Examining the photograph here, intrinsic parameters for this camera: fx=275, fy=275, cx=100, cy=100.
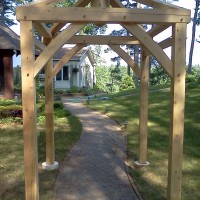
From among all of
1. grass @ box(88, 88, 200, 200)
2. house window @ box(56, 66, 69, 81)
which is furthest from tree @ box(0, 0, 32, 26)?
grass @ box(88, 88, 200, 200)

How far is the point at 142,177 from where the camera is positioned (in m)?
6.34

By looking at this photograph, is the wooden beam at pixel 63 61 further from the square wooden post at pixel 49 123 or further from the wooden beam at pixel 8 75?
the wooden beam at pixel 8 75

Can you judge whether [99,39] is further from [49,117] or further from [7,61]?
[7,61]

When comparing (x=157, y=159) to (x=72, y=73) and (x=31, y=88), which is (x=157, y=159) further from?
(x=72, y=73)

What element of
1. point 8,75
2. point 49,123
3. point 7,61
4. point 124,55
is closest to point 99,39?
point 124,55

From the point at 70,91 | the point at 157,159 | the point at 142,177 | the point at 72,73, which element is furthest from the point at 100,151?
the point at 72,73

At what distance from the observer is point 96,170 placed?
6734mm

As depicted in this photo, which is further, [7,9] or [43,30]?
[7,9]

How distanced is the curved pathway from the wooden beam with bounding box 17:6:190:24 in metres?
3.27

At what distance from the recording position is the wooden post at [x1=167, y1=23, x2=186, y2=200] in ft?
14.3

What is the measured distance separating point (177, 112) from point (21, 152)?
17.5 ft

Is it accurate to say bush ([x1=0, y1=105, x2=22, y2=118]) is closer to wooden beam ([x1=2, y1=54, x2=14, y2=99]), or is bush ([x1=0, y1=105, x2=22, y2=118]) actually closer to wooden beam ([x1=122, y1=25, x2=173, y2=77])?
wooden beam ([x1=2, y1=54, x2=14, y2=99])

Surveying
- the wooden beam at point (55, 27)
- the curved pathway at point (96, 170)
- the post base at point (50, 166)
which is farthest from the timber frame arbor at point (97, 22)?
the post base at point (50, 166)

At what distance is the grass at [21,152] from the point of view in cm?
566
